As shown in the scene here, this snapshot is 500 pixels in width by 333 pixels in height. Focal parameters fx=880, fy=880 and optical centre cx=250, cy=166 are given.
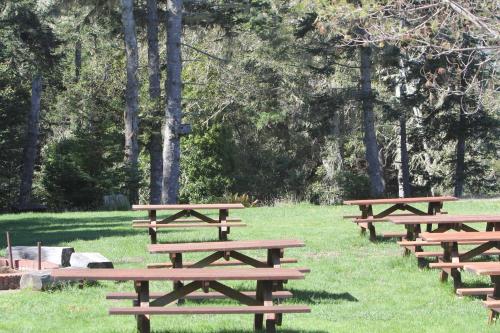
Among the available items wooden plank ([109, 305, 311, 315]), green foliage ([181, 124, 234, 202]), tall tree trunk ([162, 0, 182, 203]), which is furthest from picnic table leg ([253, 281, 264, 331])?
green foliage ([181, 124, 234, 202])

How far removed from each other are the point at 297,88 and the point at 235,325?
2813 cm

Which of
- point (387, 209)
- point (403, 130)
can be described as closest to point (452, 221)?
point (387, 209)

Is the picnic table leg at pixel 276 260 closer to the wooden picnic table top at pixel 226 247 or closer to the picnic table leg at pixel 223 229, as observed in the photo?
the wooden picnic table top at pixel 226 247

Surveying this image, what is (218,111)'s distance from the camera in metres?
36.5

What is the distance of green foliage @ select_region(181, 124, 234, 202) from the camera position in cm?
3694

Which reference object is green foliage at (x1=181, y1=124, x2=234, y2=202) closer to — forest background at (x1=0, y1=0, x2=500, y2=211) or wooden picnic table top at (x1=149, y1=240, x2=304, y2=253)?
forest background at (x1=0, y1=0, x2=500, y2=211)

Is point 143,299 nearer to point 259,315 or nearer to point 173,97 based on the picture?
point 259,315

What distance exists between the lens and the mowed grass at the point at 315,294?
877cm

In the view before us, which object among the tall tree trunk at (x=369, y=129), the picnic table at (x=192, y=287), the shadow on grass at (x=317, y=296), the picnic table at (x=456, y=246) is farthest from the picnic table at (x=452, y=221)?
the tall tree trunk at (x=369, y=129)

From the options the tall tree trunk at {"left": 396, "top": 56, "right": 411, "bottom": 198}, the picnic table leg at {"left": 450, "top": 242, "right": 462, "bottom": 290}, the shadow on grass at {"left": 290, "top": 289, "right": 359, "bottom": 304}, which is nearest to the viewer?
the shadow on grass at {"left": 290, "top": 289, "right": 359, "bottom": 304}

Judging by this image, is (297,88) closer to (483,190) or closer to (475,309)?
(483,190)

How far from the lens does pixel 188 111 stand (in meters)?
36.8

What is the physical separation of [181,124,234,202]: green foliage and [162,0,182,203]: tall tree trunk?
10.4m

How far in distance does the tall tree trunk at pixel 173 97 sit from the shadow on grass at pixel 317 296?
1563 centimetres
